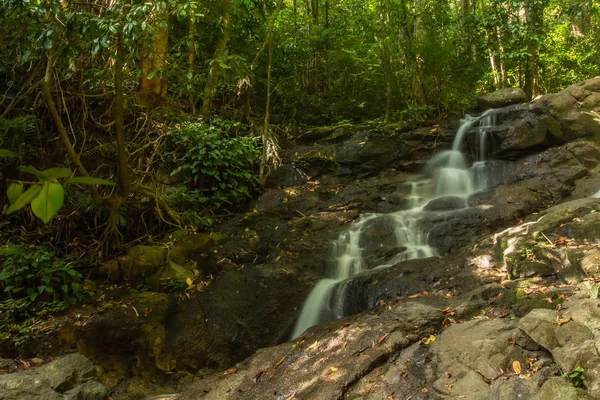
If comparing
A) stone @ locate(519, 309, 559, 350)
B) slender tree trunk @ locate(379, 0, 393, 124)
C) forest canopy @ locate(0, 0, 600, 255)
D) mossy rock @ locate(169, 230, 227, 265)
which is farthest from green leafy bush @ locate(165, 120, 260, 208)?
stone @ locate(519, 309, 559, 350)

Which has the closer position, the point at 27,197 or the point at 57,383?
the point at 27,197

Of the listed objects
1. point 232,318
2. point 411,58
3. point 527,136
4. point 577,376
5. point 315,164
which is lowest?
point 232,318

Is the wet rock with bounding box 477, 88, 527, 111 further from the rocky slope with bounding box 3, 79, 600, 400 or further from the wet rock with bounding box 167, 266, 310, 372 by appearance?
the wet rock with bounding box 167, 266, 310, 372

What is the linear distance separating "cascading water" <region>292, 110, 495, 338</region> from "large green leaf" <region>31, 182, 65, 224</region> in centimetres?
477

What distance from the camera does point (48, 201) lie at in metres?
0.81

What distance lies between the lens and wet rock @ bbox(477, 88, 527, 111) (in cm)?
982

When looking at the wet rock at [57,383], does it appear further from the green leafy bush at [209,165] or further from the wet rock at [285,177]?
the wet rock at [285,177]

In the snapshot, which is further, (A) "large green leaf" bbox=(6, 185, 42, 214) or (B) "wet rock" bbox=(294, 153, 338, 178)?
(B) "wet rock" bbox=(294, 153, 338, 178)

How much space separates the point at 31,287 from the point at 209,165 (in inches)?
127

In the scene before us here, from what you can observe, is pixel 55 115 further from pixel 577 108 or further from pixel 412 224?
pixel 577 108

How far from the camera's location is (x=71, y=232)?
19.1 feet

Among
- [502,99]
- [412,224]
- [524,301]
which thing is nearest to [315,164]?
[412,224]

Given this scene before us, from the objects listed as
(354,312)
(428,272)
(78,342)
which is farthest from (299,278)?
(78,342)

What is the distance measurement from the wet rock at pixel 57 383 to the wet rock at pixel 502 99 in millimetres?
9610
